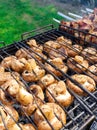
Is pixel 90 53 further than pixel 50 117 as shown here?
Yes

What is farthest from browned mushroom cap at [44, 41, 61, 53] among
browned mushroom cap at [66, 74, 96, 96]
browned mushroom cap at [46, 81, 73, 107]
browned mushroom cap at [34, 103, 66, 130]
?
browned mushroom cap at [34, 103, 66, 130]

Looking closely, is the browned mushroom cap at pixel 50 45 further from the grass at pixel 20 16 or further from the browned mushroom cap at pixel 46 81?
the grass at pixel 20 16

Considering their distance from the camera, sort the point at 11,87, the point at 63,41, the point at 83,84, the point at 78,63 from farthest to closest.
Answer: the point at 63,41 < the point at 78,63 < the point at 83,84 < the point at 11,87

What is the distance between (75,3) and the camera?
32.5 ft

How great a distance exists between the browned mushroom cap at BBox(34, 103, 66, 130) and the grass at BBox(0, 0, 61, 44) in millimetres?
5069

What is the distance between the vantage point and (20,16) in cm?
917

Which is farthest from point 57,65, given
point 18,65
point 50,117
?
point 50,117

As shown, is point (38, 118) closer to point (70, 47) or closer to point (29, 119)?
point (29, 119)

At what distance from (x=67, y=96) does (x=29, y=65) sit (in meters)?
0.73

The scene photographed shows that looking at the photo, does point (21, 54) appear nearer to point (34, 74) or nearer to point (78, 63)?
point (34, 74)

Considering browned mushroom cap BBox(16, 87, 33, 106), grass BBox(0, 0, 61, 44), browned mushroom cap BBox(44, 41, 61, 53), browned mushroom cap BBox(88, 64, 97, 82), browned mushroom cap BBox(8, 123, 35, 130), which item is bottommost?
grass BBox(0, 0, 61, 44)

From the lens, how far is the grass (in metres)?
7.93

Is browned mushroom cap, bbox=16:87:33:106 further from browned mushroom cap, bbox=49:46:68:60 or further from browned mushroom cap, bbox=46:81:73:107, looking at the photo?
browned mushroom cap, bbox=49:46:68:60

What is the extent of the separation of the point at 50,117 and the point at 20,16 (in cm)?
721
